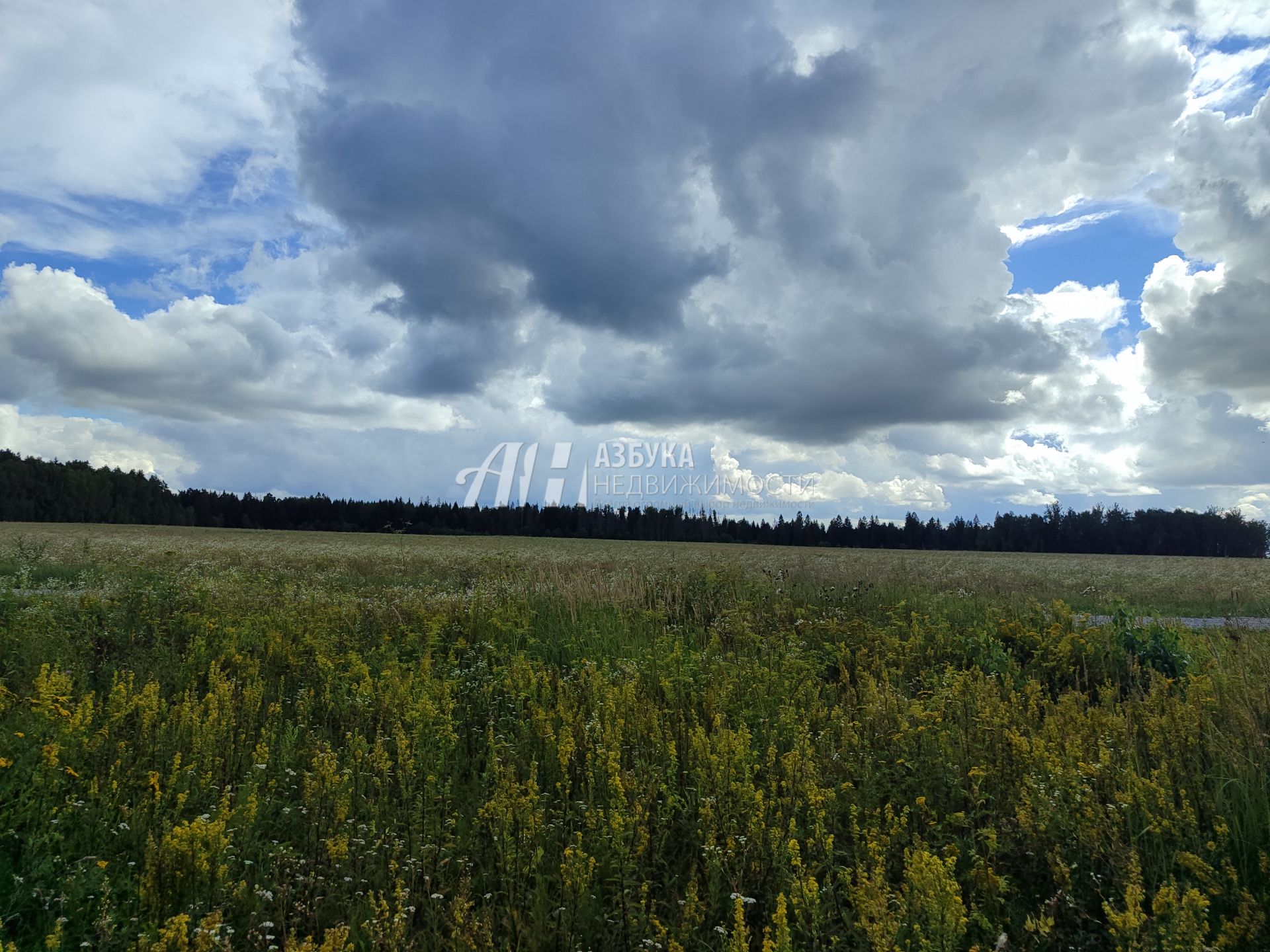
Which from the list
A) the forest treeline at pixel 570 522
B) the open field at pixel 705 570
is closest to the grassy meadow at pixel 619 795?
the open field at pixel 705 570

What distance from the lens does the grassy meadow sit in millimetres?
3512

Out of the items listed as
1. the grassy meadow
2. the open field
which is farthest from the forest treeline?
the grassy meadow

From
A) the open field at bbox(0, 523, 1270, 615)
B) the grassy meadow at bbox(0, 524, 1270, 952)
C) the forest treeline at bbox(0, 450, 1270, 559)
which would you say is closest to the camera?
the grassy meadow at bbox(0, 524, 1270, 952)

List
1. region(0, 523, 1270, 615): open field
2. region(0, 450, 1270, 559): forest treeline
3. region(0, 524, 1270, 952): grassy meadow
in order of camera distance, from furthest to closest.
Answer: region(0, 450, 1270, 559): forest treeline
region(0, 523, 1270, 615): open field
region(0, 524, 1270, 952): grassy meadow

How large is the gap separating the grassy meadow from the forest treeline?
341 ft

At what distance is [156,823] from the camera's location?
427 cm

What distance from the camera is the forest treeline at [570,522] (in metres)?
104

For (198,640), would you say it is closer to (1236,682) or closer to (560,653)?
(560,653)

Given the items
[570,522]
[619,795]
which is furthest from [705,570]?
[570,522]

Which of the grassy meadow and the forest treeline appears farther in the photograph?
the forest treeline

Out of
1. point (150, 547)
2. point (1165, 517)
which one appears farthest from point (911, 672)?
point (1165, 517)

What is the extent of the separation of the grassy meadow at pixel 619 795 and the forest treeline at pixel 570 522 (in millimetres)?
103957

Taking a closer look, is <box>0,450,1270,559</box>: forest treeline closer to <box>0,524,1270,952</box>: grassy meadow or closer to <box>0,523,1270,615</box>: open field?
<box>0,523,1270,615</box>: open field

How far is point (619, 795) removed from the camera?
4453 millimetres
